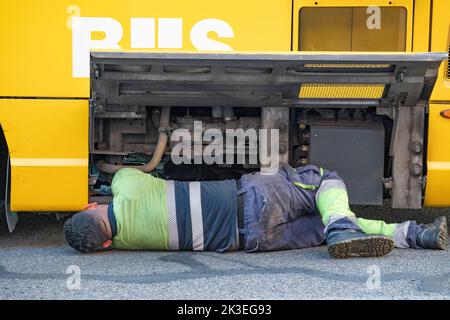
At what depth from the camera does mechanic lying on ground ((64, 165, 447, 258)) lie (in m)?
4.98

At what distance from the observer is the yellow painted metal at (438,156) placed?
5.25m

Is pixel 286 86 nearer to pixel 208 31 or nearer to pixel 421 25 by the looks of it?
pixel 208 31

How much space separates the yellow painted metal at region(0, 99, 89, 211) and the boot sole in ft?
5.74

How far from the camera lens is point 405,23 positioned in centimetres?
521

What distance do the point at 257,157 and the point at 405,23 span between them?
134 centimetres

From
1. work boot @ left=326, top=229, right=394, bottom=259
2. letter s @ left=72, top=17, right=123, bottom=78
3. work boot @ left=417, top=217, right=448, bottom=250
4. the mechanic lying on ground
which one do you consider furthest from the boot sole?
letter s @ left=72, top=17, right=123, bottom=78

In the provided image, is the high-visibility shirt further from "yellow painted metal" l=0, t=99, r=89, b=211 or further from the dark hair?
"yellow painted metal" l=0, t=99, r=89, b=211

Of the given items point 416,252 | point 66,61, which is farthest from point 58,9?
point 416,252

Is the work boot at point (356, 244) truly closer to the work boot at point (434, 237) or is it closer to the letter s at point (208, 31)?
the work boot at point (434, 237)

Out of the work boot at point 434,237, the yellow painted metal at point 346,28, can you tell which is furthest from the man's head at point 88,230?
the work boot at point 434,237

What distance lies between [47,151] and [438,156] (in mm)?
2623

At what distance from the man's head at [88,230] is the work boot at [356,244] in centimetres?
141

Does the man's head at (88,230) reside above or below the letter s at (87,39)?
below

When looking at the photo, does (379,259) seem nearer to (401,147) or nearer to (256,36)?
(401,147)
